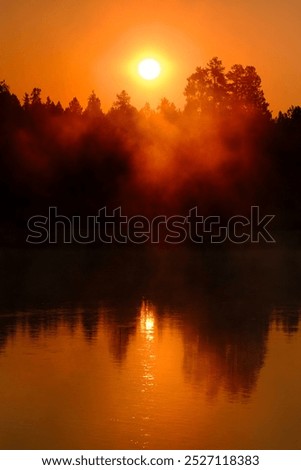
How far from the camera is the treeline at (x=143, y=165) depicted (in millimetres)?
71938

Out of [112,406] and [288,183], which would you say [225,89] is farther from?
[112,406]

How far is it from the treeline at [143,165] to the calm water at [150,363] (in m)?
30.8

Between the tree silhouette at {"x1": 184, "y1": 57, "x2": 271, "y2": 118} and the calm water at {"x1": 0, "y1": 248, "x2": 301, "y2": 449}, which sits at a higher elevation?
the tree silhouette at {"x1": 184, "y1": 57, "x2": 271, "y2": 118}

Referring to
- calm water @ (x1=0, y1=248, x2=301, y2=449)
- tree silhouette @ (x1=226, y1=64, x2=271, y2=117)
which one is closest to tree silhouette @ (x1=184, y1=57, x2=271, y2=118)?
tree silhouette @ (x1=226, y1=64, x2=271, y2=117)

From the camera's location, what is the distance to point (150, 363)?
65.3ft

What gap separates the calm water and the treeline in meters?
30.8

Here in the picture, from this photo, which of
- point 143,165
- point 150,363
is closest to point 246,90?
point 143,165

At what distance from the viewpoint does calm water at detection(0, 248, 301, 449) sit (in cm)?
1477

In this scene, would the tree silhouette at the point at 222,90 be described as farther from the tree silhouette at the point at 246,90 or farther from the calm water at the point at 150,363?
the calm water at the point at 150,363

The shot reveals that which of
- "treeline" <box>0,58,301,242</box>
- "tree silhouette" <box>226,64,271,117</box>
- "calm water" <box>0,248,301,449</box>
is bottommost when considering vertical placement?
"calm water" <box>0,248,301,449</box>

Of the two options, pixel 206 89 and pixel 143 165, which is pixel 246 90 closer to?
pixel 206 89

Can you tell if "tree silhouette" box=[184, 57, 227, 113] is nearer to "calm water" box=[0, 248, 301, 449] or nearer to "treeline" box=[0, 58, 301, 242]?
"treeline" box=[0, 58, 301, 242]

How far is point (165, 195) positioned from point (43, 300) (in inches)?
1839
